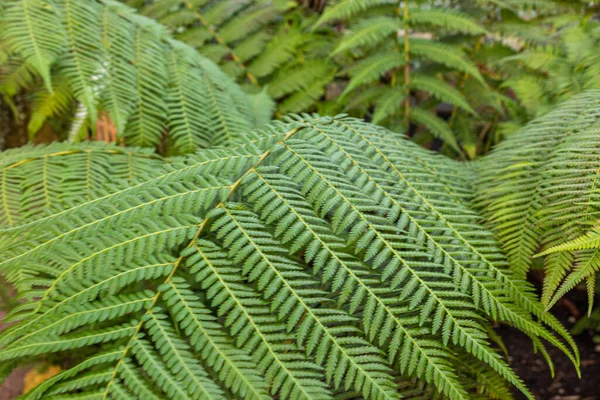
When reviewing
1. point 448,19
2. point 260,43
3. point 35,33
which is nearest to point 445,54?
point 448,19

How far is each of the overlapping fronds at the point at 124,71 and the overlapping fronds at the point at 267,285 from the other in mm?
448

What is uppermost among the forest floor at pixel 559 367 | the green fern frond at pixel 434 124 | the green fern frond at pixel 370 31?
the green fern frond at pixel 370 31

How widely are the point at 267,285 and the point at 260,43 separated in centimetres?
157

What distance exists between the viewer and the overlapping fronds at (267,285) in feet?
3.05

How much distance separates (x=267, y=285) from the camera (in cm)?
110

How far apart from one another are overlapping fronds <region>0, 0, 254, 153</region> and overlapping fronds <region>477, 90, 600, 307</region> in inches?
33.9

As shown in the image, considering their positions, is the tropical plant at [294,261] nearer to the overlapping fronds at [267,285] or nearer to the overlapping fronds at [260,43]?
the overlapping fronds at [267,285]

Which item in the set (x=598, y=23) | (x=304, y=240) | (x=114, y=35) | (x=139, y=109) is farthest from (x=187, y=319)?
(x=598, y=23)

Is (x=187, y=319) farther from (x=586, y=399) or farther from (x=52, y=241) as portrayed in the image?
(x=586, y=399)

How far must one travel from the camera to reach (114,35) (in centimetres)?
167

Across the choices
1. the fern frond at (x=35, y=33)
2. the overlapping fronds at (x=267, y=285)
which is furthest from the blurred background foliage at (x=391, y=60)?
the overlapping fronds at (x=267, y=285)

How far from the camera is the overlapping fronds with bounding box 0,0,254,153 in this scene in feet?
4.98

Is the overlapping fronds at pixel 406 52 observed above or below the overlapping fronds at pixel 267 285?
above

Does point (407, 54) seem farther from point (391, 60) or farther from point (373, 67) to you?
point (373, 67)
